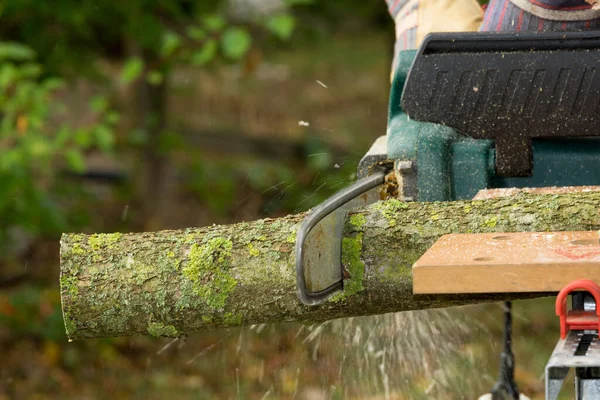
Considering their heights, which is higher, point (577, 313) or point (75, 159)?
point (577, 313)

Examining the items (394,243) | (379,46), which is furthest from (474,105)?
(379,46)

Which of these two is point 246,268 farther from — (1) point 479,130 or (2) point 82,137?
(2) point 82,137

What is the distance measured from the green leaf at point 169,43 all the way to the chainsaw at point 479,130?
8.06 ft

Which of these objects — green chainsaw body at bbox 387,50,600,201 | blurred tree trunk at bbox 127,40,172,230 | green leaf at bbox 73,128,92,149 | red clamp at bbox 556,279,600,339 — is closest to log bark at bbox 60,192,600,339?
green chainsaw body at bbox 387,50,600,201

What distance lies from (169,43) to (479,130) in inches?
107

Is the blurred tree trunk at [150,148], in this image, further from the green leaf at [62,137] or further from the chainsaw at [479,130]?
the chainsaw at [479,130]

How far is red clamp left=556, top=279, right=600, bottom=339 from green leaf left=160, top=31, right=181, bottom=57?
3.25m

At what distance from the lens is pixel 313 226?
1.57 meters

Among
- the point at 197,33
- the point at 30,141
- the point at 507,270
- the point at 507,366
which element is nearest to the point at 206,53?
the point at 197,33

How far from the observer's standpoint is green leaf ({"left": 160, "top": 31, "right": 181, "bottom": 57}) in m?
4.25

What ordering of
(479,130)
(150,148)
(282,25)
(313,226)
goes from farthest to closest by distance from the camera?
(150,148)
(282,25)
(479,130)
(313,226)

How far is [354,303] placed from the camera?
1711mm

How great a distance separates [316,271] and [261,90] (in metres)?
8.55

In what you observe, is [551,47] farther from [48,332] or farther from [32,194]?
[48,332]
